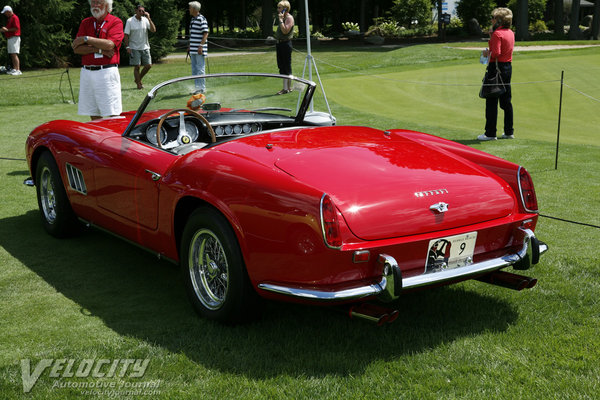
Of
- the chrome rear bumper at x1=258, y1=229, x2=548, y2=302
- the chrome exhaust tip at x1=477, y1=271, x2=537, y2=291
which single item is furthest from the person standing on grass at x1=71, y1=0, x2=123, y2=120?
the chrome exhaust tip at x1=477, y1=271, x2=537, y2=291

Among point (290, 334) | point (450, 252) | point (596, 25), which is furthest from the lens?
point (596, 25)

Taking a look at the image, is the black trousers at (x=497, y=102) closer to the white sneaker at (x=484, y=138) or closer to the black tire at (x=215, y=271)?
the white sneaker at (x=484, y=138)

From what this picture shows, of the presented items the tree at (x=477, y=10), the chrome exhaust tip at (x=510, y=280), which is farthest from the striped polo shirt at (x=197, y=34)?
the tree at (x=477, y=10)

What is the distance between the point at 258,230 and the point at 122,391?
38.7 inches

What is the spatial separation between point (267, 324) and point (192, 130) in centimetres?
156

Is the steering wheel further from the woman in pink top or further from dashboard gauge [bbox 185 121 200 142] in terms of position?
the woman in pink top

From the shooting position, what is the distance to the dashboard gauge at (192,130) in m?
4.78

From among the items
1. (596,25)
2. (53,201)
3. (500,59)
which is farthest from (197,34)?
(596,25)

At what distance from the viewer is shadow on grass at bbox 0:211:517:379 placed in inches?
137

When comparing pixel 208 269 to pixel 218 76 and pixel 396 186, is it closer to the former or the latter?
pixel 396 186

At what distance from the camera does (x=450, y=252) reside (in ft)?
11.8

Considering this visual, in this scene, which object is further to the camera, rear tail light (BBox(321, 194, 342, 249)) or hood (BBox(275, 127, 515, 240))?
hood (BBox(275, 127, 515, 240))

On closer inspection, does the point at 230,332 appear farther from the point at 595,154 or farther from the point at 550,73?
the point at 550,73

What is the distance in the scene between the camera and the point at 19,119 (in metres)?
13.3
